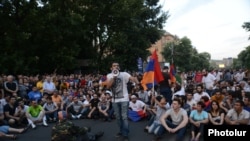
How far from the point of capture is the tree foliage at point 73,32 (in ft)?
78.5

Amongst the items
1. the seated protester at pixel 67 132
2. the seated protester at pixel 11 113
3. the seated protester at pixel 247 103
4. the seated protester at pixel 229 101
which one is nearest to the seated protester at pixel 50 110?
the seated protester at pixel 11 113

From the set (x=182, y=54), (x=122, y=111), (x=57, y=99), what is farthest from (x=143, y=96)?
(x=182, y=54)

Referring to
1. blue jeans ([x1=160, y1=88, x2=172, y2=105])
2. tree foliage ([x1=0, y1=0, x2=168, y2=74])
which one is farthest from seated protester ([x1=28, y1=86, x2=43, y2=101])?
tree foliage ([x1=0, y1=0, x2=168, y2=74])

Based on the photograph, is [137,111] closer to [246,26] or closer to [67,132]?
[67,132]

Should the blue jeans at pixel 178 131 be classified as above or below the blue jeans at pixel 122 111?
below

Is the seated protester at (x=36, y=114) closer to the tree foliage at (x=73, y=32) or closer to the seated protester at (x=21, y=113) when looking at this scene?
the seated protester at (x=21, y=113)

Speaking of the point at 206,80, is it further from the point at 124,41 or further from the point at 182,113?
the point at 124,41

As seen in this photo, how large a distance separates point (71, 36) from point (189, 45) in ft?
124

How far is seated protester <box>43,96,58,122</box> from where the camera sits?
524 inches

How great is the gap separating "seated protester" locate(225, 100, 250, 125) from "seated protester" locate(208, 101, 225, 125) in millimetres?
202

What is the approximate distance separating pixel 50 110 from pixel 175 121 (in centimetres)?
580

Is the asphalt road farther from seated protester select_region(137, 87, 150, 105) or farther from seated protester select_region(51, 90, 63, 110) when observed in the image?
seated protester select_region(137, 87, 150, 105)

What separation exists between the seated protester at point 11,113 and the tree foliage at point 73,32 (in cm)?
1059

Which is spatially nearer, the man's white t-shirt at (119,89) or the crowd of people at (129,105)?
the man's white t-shirt at (119,89)
